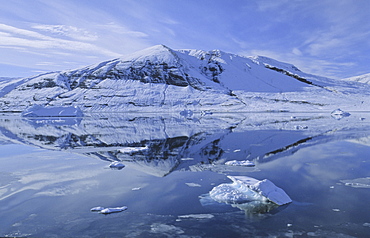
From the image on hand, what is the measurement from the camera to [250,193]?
330 inches

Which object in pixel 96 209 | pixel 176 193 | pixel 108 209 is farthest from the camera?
pixel 176 193

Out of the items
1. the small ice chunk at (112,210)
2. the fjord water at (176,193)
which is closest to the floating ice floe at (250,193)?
the fjord water at (176,193)

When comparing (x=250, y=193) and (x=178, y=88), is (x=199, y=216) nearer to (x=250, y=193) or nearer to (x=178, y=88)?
(x=250, y=193)

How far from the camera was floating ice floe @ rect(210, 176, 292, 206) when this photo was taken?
7.73 meters

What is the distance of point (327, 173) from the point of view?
10797 mm

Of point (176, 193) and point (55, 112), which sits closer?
point (176, 193)

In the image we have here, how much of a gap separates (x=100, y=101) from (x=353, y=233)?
122526 mm

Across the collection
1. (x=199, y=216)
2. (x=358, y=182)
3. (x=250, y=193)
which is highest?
(x=358, y=182)

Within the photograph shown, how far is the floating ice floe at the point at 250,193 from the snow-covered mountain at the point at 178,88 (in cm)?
8959

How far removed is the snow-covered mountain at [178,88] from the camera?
11100cm

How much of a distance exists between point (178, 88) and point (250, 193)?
412 feet

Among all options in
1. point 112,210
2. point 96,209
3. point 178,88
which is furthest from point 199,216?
point 178,88

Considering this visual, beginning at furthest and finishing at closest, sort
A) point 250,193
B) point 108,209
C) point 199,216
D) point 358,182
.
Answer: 1. point 358,182
2. point 250,193
3. point 108,209
4. point 199,216

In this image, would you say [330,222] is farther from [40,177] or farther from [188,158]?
[40,177]
